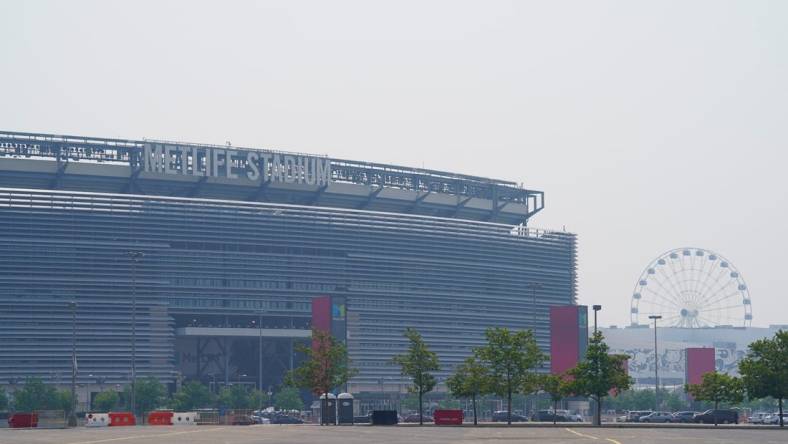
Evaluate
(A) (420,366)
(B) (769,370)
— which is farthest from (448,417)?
(B) (769,370)

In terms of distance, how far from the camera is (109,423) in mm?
126875

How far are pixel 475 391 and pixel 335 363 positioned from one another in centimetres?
1663

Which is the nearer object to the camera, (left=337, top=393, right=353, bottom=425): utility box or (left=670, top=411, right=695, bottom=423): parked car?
(left=337, top=393, right=353, bottom=425): utility box

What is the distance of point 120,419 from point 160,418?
16.0 ft

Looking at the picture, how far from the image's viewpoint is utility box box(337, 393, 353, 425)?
127312mm

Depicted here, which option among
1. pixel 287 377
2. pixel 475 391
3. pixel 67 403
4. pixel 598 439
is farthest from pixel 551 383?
pixel 67 403

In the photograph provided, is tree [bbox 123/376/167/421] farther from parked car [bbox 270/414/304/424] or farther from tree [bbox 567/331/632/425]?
tree [bbox 567/331/632/425]

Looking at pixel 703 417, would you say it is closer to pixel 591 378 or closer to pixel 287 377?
pixel 591 378

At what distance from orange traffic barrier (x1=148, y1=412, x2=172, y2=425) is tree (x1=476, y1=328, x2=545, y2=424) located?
31.9 metres

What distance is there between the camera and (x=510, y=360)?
126625 millimetres

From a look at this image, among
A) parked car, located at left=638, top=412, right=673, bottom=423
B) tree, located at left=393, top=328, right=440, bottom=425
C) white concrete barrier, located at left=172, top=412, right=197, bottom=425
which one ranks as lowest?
parked car, located at left=638, top=412, right=673, bottom=423

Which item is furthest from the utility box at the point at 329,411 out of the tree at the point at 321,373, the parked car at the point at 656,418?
the parked car at the point at 656,418

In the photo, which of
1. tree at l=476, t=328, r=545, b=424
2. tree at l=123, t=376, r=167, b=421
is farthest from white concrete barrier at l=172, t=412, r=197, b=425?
tree at l=123, t=376, r=167, b=421

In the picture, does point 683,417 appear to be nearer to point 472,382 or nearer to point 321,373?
point 472,382
